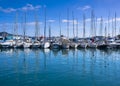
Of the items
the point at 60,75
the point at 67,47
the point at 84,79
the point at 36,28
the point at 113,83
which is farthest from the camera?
the point at 36,28

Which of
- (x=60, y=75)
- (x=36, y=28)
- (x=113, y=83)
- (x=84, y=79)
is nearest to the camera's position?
(x=113, y=83)

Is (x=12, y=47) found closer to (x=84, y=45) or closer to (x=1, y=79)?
(x=84, y=45)

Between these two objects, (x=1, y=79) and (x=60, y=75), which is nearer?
(x=1, y=79)

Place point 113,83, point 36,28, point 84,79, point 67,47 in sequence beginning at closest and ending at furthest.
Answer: point 113,83 < point 84,79 < point 67,47 < point 36,28

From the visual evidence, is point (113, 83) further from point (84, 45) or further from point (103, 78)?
point (84, 45)

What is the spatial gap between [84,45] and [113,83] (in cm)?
4939

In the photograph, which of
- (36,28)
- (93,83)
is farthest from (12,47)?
(93,83)

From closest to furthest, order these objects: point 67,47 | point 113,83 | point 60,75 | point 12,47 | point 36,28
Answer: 1. point 113,83
2. point 60,75
3. point 67,47
4. point 12,47
5. point 36,28

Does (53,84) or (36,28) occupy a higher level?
(36,28)

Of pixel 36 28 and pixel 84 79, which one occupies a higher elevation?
pixel 36 28

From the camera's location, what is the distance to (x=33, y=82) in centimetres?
2222

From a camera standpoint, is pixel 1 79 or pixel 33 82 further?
pixel 1 79

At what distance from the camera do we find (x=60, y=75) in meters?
26.0

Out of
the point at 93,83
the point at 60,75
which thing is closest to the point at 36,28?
the point at 60,75
